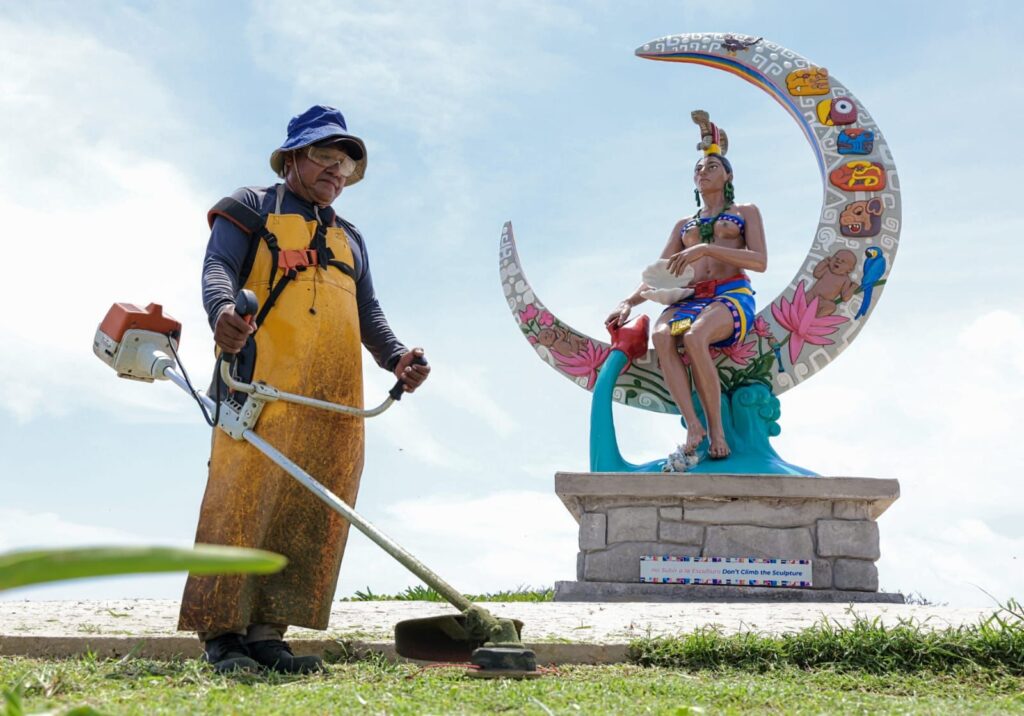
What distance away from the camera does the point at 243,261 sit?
3.31 metres

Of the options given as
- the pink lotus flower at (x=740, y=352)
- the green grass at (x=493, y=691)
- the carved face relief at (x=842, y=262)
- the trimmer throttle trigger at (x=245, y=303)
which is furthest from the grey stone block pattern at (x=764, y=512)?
the trimmer throttle trigger at (x=245, y=303)

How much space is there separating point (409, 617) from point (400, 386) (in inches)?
52.3

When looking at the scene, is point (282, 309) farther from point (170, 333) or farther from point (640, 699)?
point (640, 699)

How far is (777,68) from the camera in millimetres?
7629

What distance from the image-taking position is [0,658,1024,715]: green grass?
237 centimetres

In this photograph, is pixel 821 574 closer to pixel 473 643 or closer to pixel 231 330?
pixel 473 643

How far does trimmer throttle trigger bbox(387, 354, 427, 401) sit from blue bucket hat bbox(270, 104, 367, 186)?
0.73 m

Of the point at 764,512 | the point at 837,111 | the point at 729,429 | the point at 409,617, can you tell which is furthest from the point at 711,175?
the point at 409,617

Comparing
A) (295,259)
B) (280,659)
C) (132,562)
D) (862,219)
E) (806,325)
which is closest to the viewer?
(132,562)

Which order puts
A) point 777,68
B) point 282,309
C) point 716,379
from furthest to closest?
point 777,68 → point 716,379 → point 282,309

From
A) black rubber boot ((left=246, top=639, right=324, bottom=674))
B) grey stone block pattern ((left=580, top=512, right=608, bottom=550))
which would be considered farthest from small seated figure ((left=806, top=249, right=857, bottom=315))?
black rubber boot ((left=246, top=639, right=324, bottom=674))

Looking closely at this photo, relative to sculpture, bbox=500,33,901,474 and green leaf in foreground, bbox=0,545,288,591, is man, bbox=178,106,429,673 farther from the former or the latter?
sculpture, bbox=500,33,901,474

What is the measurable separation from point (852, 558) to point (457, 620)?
3849 millimetres

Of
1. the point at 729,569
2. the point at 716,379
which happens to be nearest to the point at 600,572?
the point at 729,569
